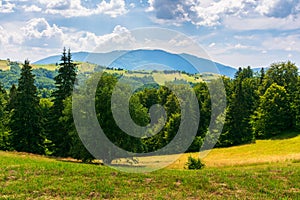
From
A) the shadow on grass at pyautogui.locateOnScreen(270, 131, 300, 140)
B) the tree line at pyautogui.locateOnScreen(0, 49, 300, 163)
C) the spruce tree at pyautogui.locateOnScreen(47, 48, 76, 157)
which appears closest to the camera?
the tree line at pyautogui.locateOnScreen(0, 49, 300, 163)

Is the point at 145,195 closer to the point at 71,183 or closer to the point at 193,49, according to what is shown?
the point at 71,183

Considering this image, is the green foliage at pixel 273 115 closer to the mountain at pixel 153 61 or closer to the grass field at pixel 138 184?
the grass field at pixel 138 184

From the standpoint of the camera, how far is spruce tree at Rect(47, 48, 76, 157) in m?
49.8

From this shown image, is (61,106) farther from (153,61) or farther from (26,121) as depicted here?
(153,61)

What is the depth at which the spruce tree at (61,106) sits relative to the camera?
163 ft

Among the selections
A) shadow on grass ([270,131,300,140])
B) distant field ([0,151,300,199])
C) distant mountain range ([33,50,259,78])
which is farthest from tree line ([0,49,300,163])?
distant field ([0,151,300,199])

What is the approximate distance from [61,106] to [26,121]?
5375 mm

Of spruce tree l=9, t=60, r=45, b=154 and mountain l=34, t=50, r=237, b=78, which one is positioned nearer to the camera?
mountain l=34, t=50, r=237, b=78

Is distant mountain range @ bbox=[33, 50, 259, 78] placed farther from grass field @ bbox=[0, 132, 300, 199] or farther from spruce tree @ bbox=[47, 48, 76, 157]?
spruce tree @ bbox=[47, 48, 76, 157]

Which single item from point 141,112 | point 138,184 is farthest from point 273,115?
point 138,184

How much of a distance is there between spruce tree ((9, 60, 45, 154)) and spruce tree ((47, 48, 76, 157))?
2.36 metres

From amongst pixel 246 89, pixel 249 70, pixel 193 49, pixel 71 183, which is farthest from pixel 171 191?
pixel 249 70

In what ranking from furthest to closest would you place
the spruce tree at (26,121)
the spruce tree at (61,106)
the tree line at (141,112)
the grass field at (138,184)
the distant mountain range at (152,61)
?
the spruce tree at (61,106) < the spruce tree at (26,121) < the tree line at (141,112) < the distant mountain range at (152,61) < the grass field at (138,184)

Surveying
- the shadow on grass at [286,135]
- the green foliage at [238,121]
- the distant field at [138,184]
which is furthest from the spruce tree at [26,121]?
the shadow on grass at [286,135]
